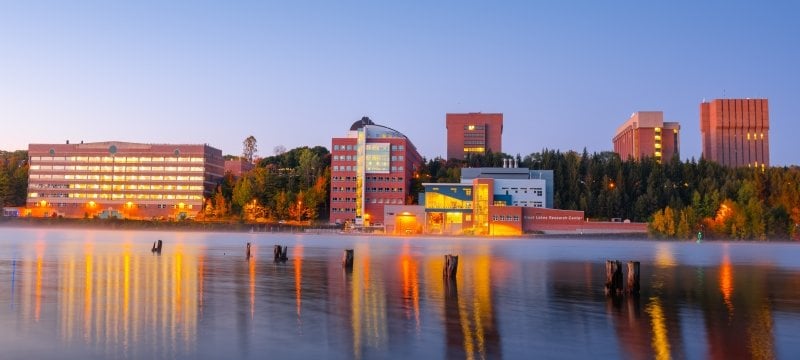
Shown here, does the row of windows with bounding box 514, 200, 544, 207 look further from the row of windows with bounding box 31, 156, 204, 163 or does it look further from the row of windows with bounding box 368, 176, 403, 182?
the row of windows with bounding box 31, 156, 204, 163

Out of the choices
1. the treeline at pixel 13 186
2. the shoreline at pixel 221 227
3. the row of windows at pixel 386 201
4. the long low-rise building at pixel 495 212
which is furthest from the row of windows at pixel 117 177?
the long low-rise building at pixel 495 212

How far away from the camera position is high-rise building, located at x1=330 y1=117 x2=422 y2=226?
529 ft

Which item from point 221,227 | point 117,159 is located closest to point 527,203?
point 221,227

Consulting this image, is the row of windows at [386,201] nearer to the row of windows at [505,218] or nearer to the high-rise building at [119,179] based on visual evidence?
the row of windows at [505,218]

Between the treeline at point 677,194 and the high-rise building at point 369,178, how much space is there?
64.4 ft

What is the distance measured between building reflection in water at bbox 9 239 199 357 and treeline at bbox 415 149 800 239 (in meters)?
→ 121

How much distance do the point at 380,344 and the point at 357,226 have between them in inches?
5387

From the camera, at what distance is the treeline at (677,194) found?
13762 cm

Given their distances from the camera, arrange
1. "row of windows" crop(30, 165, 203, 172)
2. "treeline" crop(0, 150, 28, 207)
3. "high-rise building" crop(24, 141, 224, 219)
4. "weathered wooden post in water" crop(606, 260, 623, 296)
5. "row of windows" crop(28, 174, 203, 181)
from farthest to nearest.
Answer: "row of windows" crop(30, 165, 203, 172)
"row of windows" crop(28, 174, 203, 181)
"high-rise building" crop(24, 141, 224, 219)
"treeline" crop(0, 150, 28, 207)
"weathered wooden post in water" crop(606, 260, 623, 296)

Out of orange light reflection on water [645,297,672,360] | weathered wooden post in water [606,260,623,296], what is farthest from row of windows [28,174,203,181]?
orange light reflection on water [645,297,672,360]

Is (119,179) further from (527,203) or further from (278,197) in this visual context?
(527,203)

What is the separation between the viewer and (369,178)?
162 metres

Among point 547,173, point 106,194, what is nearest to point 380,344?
point 547,173

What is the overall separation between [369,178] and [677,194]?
241 feet
